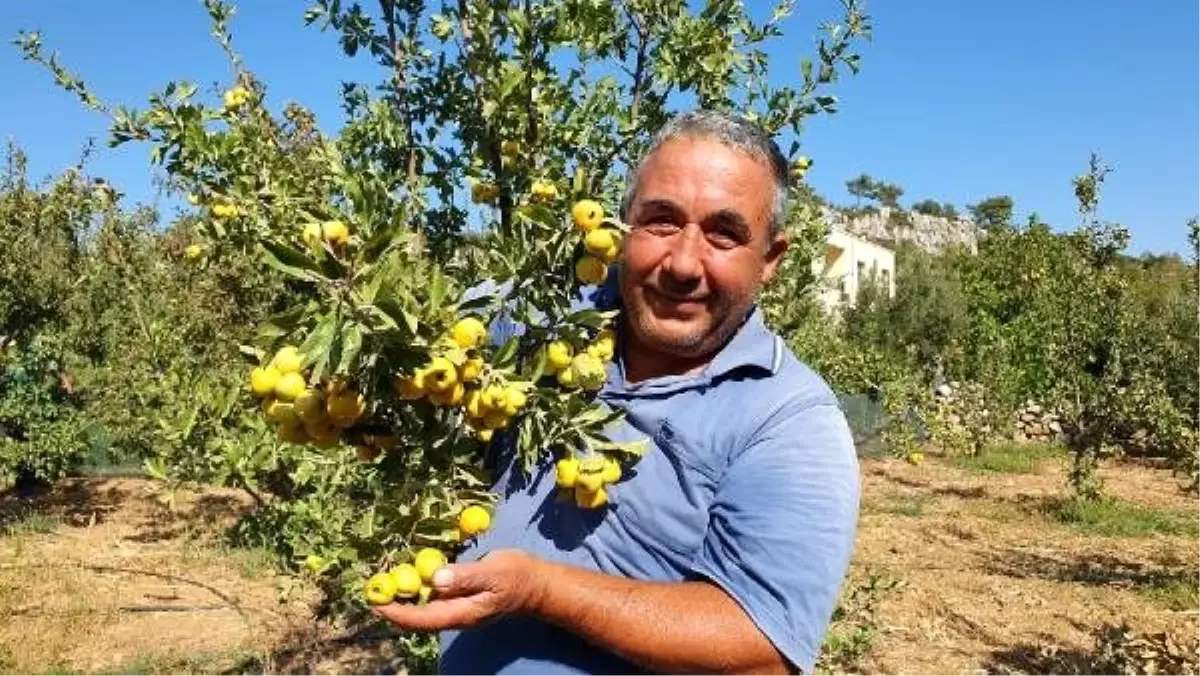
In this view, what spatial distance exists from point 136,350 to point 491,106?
9129 mm

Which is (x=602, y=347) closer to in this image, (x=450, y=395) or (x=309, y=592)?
(x=450, y=395)

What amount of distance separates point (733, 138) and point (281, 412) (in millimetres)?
1082

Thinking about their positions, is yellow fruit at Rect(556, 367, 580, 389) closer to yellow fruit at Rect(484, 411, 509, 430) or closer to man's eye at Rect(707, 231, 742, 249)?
yellow fruit at Rect(484, 411, 509, 430)

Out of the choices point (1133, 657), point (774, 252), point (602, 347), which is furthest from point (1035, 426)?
point (602, 347)

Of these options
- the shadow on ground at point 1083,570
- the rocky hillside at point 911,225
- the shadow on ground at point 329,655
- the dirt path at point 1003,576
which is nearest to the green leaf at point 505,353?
the dirt path at point 1003,576

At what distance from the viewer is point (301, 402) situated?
1675mm

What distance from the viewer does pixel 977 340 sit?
26.0m

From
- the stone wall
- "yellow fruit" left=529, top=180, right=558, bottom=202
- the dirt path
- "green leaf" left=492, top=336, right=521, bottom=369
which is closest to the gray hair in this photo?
"yellow fruit" left=529, top=180, right=558, bottom=202

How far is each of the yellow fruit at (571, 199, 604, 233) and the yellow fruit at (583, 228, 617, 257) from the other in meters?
0.01

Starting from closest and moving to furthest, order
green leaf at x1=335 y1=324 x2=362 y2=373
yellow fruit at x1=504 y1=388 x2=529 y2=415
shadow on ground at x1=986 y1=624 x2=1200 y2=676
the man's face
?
1. green leaf at x1=335 y1=324 x2=362 y2=373
2. yellow fruit at x1=504 y1=388 x2=529 y2=415
3. the man's face
4. shadow on ground at x1=986 y1=624 x2=1200 y2=676

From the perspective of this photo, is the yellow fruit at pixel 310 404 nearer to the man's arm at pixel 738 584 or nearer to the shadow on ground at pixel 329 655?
the man's arm at pixel 738 584

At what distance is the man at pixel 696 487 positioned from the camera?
1.86m

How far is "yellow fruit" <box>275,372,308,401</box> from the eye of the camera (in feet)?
5.04

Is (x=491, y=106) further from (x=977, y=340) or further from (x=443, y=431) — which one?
(x=977, y=340)
